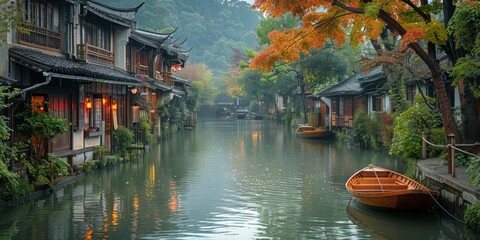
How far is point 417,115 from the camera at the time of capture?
20672mm

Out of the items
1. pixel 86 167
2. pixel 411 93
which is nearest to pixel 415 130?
pixel 411 93

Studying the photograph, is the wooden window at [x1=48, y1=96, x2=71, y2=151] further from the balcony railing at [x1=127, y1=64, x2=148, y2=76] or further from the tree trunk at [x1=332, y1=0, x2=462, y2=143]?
the balcony railing at [x1=127, y1=64, x2=148, y2=76]

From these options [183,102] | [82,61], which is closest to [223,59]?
[183,102]

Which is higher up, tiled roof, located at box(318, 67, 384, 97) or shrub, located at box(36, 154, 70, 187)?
tiled roof, located at box(318, 67, 384, 97)

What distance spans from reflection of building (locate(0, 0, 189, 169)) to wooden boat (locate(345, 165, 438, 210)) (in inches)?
394

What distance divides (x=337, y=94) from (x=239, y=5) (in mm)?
109874

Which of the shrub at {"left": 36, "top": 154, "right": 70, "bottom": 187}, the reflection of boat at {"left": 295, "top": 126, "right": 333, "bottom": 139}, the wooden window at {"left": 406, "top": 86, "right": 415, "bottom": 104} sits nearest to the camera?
the shrub at {"left": 36, "top": 154, "right": 70, "bottom": 187}

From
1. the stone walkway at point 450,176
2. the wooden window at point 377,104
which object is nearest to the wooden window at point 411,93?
the wooden window at point 377,104

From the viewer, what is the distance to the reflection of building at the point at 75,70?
57.8ft

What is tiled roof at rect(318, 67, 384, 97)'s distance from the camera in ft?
115

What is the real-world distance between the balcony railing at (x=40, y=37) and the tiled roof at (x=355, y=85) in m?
20.1

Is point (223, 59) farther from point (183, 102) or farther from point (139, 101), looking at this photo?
point (139, 101)

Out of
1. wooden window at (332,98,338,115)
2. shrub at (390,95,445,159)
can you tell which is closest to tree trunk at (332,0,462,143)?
shrub at (390,95,445,159)

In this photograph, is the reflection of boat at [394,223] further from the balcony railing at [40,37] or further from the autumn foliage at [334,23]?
the balcony railing at [40,37]
